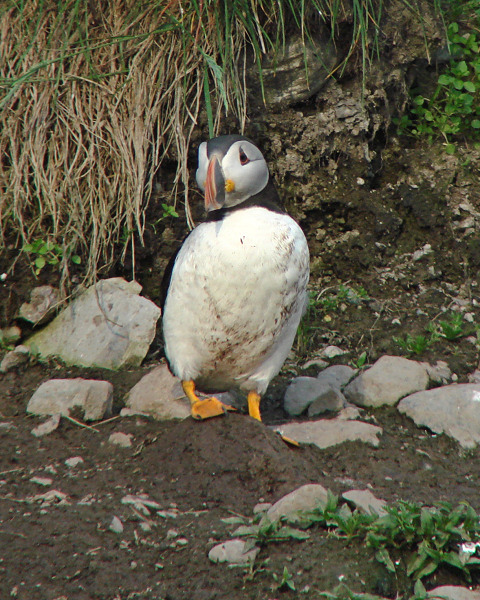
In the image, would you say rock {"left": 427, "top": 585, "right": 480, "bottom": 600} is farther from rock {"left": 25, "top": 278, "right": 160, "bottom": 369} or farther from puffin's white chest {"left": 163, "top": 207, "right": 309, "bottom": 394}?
rock {"left": 25, "top": 278, "right": 160, "bottom": 369}

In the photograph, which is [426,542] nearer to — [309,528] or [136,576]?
[309,528]

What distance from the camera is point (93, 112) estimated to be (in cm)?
409

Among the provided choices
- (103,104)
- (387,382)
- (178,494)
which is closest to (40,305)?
(103,104)

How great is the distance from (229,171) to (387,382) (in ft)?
4.47

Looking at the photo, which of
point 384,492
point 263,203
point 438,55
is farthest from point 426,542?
point 438,55

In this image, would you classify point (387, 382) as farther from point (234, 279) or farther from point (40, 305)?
point (40, 305)

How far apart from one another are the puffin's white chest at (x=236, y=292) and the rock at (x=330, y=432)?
13.7 inches

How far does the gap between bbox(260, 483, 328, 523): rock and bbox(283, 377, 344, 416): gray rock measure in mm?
1137

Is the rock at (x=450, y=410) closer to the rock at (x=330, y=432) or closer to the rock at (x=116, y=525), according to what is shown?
the rock at (x=330, y=432)

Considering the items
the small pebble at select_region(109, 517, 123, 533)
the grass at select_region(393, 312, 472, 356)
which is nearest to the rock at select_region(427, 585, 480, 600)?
the small pebble at select_region(109, 517, 123, 533)

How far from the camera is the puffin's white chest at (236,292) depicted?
9.47 feet

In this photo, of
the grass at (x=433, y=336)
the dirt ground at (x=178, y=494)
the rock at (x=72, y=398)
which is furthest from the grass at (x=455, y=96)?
the rock at (x=72, y=398)

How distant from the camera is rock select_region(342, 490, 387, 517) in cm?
222

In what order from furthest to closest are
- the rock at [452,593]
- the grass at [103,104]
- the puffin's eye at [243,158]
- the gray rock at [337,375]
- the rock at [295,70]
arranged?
1. the rock at [295,70]
2. the grass at [103,104]
3. the gray rock at [337,375]
4. the puffin's eye at [243,158]
5. the rock at [452,593]
